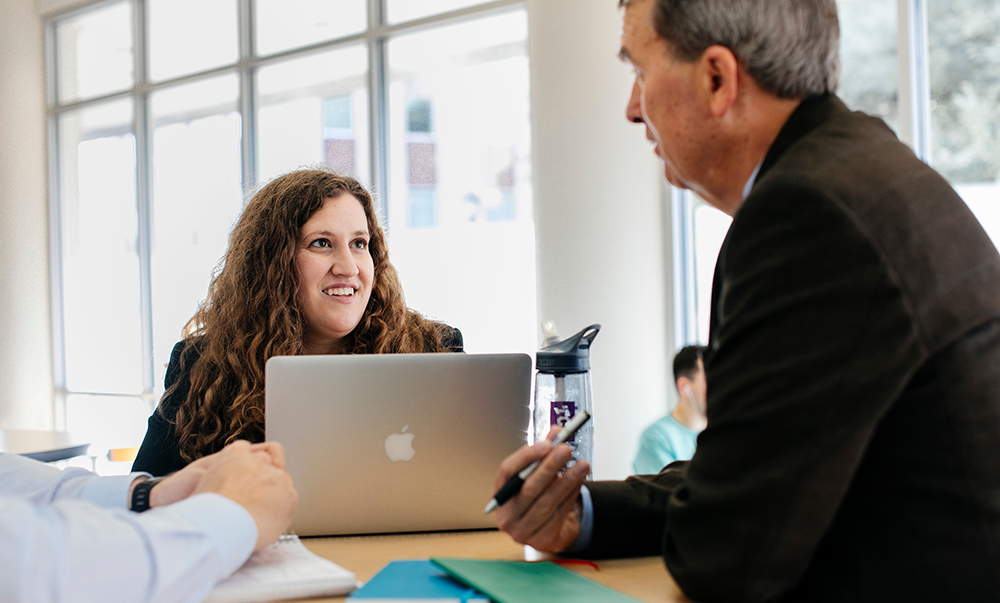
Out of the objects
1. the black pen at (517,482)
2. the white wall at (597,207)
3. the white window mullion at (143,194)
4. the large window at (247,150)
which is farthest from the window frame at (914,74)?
the white window mullion at (143,194)

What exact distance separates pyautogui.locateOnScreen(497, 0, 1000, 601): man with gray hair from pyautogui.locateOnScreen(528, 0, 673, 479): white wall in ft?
11.2

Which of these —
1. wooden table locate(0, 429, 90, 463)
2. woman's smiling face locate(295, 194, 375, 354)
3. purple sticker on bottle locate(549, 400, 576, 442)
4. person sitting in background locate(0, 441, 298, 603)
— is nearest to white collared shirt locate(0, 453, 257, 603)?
person sitting in background locate(0, 441, 298, 603)

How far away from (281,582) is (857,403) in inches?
27.0

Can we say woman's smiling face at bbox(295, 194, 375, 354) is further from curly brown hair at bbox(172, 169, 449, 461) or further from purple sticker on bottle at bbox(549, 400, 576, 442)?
purple sticker on bottle at bbox(549, 400, 576, 442)

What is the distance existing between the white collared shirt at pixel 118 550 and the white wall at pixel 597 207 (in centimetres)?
339

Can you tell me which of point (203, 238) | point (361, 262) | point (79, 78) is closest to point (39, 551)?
point (361, 262)

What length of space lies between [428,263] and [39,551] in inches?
182

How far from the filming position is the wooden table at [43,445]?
9.96 ft

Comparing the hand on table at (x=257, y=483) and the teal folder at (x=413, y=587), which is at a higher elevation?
the hand on table at (x=257, y=483)

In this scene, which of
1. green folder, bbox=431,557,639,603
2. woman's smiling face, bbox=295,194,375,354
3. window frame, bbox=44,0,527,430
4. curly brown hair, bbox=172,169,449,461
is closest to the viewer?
green folder, bbox=431,557,639,603

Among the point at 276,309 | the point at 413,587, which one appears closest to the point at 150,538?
the point at 413,587

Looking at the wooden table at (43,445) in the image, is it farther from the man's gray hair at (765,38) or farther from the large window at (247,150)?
the man's gray hair at (765,38)

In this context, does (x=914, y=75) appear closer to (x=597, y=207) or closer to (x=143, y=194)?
(x=597, y=207)

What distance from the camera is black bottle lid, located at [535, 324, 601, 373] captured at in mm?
1351
